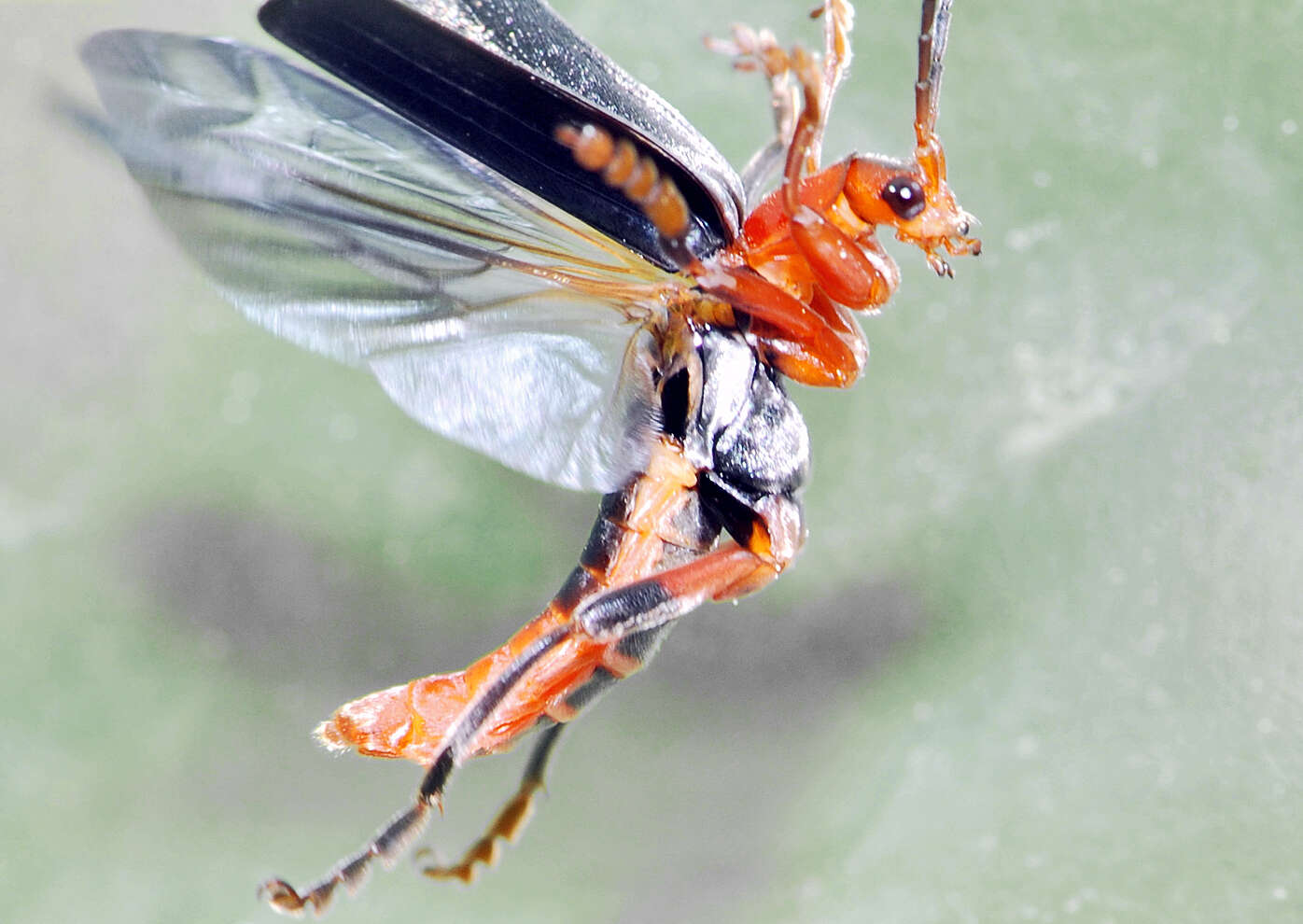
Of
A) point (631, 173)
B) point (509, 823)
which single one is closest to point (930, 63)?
point (631, 173)

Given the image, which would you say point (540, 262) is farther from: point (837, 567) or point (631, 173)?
point (837, 567)

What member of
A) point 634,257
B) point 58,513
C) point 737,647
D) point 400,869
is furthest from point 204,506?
point 634,257

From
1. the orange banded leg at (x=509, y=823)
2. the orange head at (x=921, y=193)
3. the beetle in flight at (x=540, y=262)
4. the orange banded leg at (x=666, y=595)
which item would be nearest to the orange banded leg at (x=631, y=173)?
the beetle in flight at (x=540, y=262)

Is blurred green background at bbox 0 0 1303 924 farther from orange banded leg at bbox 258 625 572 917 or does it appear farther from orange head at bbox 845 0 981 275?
orange head at bbox 845 0 981 275

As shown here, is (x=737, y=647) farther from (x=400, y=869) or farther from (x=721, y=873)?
(x=400, y=869)

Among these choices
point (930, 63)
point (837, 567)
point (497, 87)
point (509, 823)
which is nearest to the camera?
point (497, 87)
